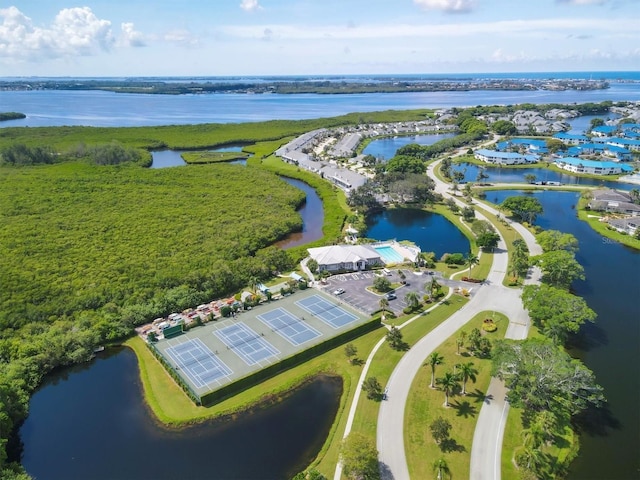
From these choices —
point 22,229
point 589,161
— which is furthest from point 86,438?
point 589,161

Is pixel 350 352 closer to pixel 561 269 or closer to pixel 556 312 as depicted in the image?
pixel 556 312

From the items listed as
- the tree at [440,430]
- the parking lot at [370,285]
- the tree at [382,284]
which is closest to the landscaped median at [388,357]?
the parking lot at [370,285]

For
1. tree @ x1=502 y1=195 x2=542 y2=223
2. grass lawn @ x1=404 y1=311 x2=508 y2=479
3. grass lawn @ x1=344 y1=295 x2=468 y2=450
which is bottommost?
grass lawn @ x1=344 y1=295 x2=468 y2=450

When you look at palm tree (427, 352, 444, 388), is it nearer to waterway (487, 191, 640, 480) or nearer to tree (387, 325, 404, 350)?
tree (387, 325, 404, 350)

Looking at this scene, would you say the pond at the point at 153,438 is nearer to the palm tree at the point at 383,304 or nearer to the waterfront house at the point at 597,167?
the palm tree at the point at 383,304

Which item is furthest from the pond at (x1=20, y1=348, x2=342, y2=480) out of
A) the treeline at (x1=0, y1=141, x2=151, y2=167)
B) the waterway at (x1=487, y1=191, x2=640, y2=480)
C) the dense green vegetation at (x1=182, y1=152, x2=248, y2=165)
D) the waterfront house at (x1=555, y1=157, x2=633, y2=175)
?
the waterfront house at (x1=555, y1=157, x2=633, y2=175)

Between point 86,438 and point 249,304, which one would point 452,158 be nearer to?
point 249,304

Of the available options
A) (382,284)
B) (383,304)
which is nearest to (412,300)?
(383,304)
